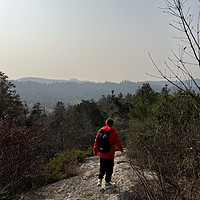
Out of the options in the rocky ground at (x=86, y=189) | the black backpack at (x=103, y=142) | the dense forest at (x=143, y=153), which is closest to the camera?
the dense forest at (x=143, y=153)

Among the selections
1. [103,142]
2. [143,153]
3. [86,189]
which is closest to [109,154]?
[103,142]

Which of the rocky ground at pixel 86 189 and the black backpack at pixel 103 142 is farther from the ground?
the black backpack at pixel 103 142

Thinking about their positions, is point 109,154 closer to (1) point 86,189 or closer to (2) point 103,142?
(2) point 103,142

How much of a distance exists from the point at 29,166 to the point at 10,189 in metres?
0.88

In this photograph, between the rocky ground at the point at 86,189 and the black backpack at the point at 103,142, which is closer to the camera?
the rocky ground at the point at 86,189

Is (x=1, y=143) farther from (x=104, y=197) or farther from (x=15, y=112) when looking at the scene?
(x=15, y=112)

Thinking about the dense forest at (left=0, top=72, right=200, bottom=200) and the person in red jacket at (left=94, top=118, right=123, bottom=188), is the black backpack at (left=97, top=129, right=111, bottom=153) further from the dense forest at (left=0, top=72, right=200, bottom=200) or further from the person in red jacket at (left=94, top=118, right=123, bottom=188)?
the dense forest at (left=0, top=72, right=200, bottom=200)

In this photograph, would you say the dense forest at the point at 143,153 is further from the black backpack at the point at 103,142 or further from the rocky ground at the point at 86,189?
the black backpack at the point at 103,142

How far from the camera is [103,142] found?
16.1ft

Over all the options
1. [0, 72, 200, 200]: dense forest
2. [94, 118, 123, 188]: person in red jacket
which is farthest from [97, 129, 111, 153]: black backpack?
[0, 72, 200, 200]: dense forest

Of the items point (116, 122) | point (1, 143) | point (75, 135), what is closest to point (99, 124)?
point (116, 122)

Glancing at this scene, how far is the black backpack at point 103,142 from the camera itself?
16.1 ft

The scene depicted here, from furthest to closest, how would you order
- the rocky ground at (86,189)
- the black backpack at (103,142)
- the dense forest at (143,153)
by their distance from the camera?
the black backpack at (103,142)
the rocky ground at (86,189)
the dense forest at (143,153)

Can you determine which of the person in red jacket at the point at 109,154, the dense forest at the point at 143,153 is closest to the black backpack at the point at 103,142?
the person in red jacket at the point at 109,154
